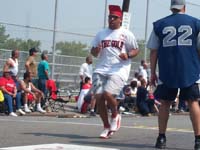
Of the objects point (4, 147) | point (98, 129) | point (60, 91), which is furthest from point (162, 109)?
point (60, 91)

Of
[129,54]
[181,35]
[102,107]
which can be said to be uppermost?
[181,35]

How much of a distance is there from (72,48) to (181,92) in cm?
1486

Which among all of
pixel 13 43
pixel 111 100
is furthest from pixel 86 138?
pixel 13 43

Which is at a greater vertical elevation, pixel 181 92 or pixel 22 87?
pixel 181 92

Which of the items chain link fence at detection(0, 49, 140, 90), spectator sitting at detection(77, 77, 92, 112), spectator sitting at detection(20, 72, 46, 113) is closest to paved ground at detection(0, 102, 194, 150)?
spectator sitting at detection(20, 72, 46, 113)

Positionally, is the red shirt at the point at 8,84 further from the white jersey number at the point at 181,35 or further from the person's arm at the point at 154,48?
the white jersey number at the point at 181,35

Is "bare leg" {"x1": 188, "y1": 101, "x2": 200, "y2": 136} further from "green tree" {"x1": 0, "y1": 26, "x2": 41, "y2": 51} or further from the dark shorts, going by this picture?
"green tree" {"x1": 0, "y1": 26, "x2": 41, "y2": 51}

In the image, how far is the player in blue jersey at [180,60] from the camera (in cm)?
841

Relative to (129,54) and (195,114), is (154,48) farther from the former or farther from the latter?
(129,54)

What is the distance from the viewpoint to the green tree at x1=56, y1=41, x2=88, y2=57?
74.3 ft

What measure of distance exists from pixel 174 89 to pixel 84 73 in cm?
1239

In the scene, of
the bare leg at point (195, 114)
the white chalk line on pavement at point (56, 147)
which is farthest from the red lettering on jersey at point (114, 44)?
the white chalk line on pavement at point (56, 147)

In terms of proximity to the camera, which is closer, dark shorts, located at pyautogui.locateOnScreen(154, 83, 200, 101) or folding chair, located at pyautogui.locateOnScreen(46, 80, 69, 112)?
dark shorts, located at pyautogui.locateOnScreen(154, 83, 200, 101)

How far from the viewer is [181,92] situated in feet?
28.1
